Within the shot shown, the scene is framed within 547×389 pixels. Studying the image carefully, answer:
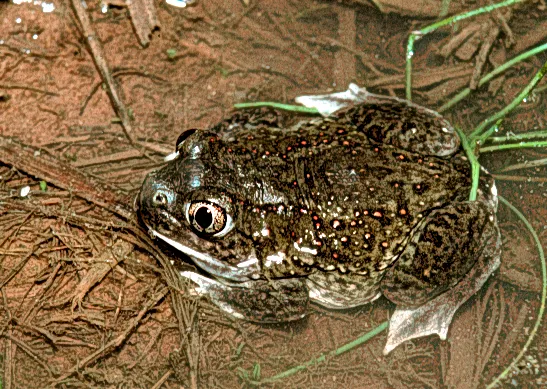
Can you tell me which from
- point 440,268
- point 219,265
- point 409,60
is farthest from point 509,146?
point 219,265

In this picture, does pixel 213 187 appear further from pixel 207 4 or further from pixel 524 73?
pixel 524 73

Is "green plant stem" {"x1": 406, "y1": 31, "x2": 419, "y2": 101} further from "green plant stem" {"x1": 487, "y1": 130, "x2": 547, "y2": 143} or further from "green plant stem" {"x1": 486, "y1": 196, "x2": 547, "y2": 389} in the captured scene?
"green plant stem" {"x1": 486, "y1": 196, "x2": 547, "y2": 389}

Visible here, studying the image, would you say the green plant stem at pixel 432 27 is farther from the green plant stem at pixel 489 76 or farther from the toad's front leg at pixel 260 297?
the toad's front leg at pixel 260 297

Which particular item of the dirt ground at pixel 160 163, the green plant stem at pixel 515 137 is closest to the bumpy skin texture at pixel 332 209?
the dirt ground at pixel 160 163

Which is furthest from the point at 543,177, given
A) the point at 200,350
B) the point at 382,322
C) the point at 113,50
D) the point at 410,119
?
the point at 113,50

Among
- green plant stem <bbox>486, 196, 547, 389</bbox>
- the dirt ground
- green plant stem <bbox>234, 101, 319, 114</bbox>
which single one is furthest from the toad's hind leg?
green plant stem <bbox>234, 101, 319, 114</bbox>
